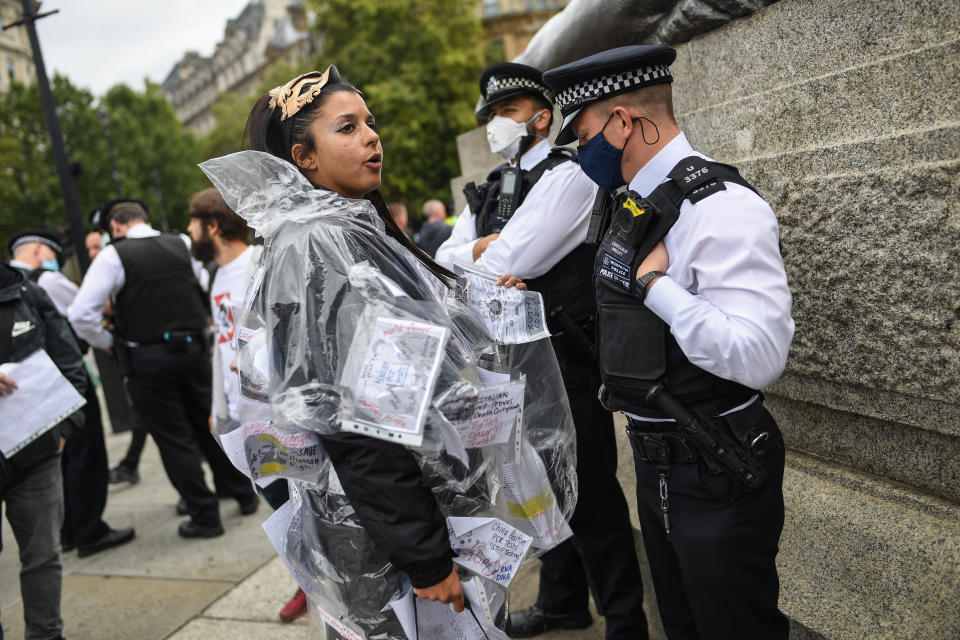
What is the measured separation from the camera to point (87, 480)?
15.9 ft

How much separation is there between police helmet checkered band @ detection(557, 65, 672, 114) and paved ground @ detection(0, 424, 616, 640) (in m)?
2.29

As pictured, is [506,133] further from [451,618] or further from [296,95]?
[451,618]

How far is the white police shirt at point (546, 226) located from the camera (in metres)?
2.62

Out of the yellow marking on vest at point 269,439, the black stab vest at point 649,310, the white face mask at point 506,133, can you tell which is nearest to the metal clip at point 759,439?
the black stab vest at point 649,310

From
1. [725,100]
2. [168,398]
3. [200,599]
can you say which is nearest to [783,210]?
[725,100]

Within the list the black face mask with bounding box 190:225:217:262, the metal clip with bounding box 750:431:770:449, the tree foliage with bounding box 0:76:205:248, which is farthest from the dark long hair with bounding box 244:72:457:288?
the tree foliage with bounding box 0:76:205:248

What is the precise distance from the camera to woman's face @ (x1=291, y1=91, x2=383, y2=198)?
1.91 metres

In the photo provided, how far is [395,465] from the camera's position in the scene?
1.63m

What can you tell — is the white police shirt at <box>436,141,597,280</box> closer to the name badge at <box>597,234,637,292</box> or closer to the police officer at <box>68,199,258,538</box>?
the name badge at <box>597,234,637,292</box>

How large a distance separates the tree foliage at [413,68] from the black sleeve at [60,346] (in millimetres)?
21541

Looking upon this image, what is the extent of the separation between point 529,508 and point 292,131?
128 cm

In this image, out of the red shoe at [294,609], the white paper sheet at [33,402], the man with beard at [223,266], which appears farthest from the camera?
the man with beard at [223,266]

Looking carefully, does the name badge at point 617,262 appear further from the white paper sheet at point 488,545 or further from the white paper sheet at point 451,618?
the white paper sheet at point 451,618

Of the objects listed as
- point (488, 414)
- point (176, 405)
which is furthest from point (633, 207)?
point (176, 405)
